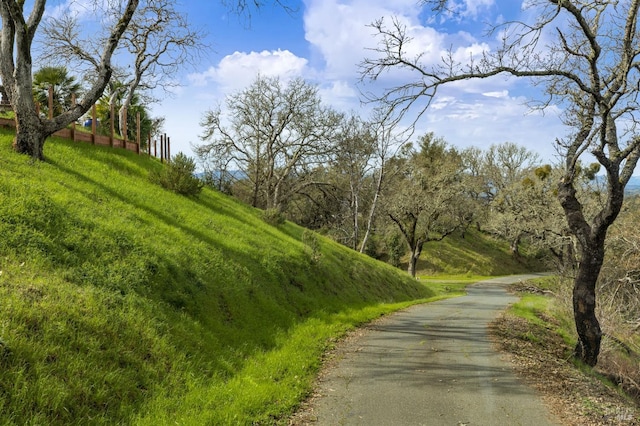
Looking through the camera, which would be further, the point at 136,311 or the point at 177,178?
the point at 177,178

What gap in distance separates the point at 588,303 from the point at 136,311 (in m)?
9.35

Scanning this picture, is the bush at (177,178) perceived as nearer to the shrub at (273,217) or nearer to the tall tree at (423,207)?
the shrub at (273,217)

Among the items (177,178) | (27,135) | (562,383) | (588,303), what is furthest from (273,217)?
(562,383)

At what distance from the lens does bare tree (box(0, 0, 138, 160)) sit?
1128 cm

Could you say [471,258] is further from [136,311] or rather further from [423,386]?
[136,311]

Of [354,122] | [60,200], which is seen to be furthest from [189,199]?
[354,122]

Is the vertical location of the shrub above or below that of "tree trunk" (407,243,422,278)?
above

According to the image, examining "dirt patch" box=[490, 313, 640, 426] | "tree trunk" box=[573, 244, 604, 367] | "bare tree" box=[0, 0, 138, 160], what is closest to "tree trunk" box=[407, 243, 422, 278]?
"dirt patch" box=[490, 313, 640, 426]

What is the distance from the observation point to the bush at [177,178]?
→ 53.3ft

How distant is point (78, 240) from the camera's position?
7.47 meters

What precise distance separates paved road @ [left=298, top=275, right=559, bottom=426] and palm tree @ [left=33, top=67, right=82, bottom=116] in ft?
60.3

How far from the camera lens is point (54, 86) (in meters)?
22.3

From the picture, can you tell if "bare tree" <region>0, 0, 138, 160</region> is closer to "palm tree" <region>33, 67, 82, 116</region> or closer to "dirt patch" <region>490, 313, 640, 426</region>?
"palm tree" <region>33, 67, 82, 116</region>

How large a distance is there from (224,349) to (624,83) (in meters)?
9.05
